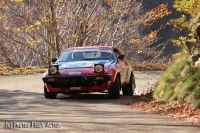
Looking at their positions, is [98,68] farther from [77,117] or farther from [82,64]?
[77,117]

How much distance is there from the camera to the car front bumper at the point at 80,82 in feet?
45.6

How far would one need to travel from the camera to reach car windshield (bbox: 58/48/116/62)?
50.6ft

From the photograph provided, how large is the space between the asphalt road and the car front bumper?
0.34 meters

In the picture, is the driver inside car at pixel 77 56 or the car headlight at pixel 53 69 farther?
the driver inside car at pixel 77 56

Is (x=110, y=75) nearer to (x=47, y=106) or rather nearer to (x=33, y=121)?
(x=47, y=106)

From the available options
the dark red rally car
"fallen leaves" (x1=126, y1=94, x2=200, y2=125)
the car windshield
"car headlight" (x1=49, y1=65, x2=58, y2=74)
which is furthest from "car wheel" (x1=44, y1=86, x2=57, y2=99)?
"fallen leaves" (x1=126, y1=94, x2=200, y2=125)

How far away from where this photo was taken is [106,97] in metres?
15.3

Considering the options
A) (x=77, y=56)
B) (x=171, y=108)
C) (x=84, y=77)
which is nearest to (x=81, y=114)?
(x=171, y=108)

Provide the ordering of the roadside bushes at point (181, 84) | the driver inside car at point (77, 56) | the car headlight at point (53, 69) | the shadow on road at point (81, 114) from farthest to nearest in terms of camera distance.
→ the driver inside car at point (77, 56)
the car headlight at point (53, 69)
the roadside bushes at point (181, 84)
the shadow on road at point (81, 114)

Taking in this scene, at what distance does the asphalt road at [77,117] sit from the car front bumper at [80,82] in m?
0.34

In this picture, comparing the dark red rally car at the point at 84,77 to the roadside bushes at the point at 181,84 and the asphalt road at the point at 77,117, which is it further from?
the roadside bushes at the point at 181,84

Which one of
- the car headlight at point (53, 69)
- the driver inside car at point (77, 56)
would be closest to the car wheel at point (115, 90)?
the car headlight at point (53, 69)

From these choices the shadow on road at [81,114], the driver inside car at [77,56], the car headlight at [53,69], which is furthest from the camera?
the driver inside car at [77,56]

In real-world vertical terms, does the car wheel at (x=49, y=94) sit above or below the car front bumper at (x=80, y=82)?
below
